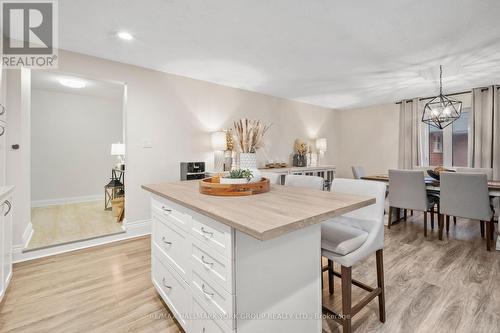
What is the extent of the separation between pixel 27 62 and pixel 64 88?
221cm

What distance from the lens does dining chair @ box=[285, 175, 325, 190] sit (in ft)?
5.92

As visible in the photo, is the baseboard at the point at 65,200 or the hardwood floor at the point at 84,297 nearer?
the hardwood floor at the point at 84,297

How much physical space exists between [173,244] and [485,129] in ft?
17.5

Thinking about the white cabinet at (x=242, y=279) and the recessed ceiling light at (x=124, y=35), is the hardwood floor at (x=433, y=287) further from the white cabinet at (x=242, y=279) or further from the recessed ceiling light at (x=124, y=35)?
the recessed ceiling light at (x=124, y=35)

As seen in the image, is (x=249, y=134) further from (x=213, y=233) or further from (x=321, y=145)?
(x=321, y=145)

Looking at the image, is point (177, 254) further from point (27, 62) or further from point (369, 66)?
point (369, 66)

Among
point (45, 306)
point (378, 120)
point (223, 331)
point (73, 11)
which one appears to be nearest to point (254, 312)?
point (223, 331)

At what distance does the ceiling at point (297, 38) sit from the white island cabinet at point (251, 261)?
158 centimetres

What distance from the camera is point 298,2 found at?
1.79m

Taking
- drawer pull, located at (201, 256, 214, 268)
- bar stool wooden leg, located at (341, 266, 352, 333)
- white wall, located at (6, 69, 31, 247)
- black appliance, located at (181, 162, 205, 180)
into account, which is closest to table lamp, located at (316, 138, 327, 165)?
black appliance, located at (181, 162, 205, 180)

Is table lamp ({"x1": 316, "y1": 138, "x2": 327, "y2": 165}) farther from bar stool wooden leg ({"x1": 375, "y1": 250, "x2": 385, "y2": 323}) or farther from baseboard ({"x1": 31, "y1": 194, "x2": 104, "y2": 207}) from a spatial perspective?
baseboard ({"x1": 31, "y1": 194, "x2": 104, "y2": 207})

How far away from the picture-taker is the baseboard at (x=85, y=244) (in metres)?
2.35

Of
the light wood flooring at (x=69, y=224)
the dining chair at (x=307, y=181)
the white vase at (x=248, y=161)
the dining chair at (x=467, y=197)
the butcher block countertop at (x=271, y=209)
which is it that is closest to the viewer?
the butcher block countertop at (x=271, y=209)

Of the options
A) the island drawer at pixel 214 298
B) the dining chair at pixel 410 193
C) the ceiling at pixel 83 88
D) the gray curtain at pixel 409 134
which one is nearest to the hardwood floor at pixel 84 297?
the island drawer at pixel 214 298
